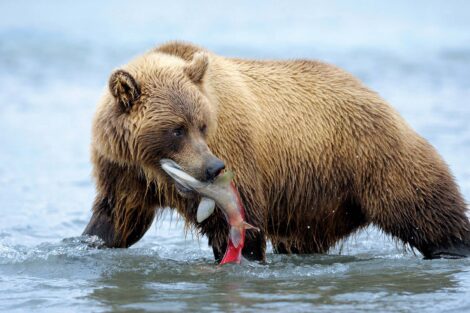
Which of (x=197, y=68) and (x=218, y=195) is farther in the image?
(x=197, y=68)

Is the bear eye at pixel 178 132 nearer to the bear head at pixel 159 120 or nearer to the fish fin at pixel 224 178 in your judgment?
the bear head at pixel 159 120

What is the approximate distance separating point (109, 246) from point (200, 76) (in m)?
1.75

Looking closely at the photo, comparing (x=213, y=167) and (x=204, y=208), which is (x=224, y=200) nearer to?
(x=204, y=208)

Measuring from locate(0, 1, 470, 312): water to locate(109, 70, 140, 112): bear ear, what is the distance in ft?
4.62

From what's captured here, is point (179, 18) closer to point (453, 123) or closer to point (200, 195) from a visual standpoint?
point (453, 123)

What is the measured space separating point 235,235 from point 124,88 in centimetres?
142

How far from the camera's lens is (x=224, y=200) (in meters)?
7.66

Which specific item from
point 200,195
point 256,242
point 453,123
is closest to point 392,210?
point 256,242

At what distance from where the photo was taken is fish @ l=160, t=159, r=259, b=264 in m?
7.48

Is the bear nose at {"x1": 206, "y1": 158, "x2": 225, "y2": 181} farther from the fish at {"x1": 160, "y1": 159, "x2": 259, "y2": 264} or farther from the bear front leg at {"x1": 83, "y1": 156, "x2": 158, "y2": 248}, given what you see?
the bear front leg at {"x1": 83, "y1": 156, "x2": 158, "y2": 248}

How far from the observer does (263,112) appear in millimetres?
8508

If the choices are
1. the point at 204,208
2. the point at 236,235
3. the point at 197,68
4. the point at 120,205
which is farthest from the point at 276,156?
the point at 120,205

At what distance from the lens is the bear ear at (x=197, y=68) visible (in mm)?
7711

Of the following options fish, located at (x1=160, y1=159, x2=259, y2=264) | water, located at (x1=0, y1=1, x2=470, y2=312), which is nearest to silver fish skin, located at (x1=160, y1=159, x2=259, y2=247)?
fish, located at (x1=160, y1=159, x2=259, y2=264)
